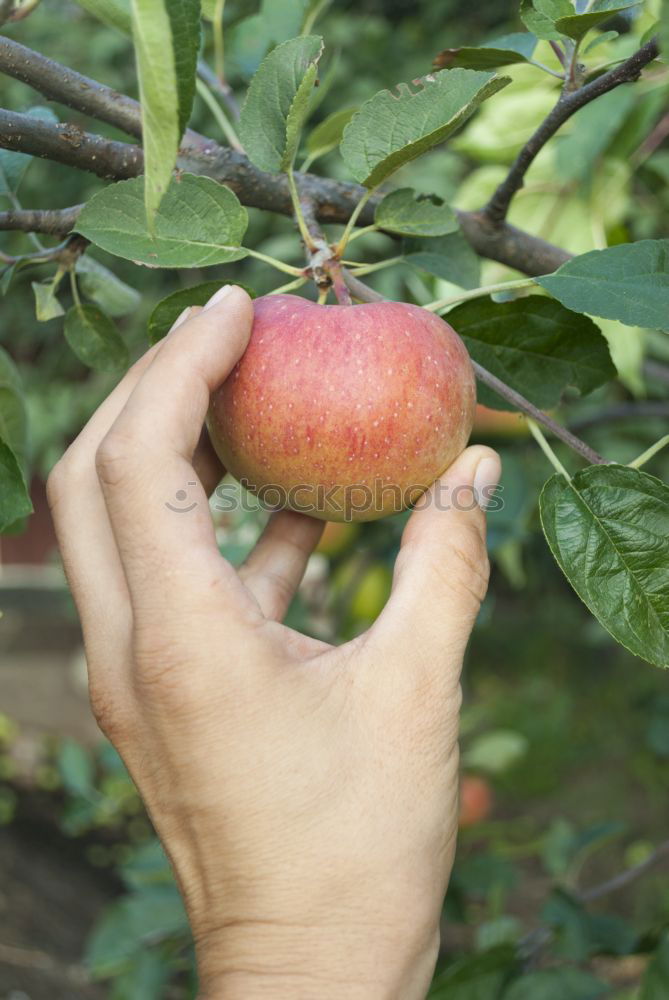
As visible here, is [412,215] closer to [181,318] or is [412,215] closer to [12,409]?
[181,318]

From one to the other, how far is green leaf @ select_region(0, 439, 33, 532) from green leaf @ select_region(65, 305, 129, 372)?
126 millimetres

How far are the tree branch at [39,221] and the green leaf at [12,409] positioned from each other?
0.46 feet

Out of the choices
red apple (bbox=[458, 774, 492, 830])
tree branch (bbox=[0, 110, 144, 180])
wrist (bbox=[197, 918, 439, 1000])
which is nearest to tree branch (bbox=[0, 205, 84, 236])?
tree branch (bbox=[0, 110, 144, 180])

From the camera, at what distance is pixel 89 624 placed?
514mm

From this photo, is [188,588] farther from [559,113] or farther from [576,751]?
[576,751]

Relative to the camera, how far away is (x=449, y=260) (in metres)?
0.61

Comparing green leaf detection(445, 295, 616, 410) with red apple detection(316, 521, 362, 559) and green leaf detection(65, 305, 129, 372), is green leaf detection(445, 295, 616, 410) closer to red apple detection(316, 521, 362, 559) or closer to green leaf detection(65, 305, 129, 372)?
green leaf detection(65, 305, 129, 372)

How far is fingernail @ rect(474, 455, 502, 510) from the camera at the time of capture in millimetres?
530

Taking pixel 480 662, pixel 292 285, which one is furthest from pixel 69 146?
pixel 480 662

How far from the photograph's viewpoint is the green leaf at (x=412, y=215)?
52cm

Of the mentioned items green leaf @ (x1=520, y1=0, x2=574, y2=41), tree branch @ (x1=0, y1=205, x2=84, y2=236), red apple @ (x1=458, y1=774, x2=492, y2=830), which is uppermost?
green leaf @ (x1=520, y1=0, x2=574, y2=41)

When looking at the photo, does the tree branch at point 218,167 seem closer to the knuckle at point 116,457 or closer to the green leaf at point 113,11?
the green leaf at point 113,11

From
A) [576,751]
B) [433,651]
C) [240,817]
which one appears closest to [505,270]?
[433,651]

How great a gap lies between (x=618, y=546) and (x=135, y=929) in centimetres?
83
